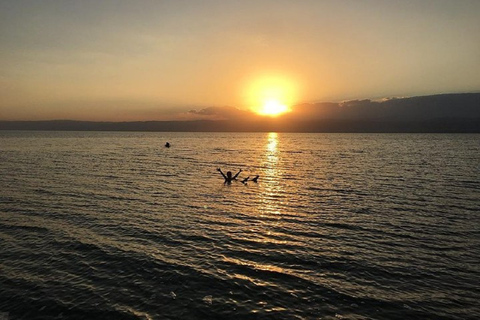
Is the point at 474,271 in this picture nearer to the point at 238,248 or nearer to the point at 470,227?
the point at 470,227

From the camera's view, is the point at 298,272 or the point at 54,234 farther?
the point at 54,234

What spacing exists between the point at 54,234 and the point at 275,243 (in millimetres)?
14893

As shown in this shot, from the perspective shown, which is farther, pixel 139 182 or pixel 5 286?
pixel 139 182

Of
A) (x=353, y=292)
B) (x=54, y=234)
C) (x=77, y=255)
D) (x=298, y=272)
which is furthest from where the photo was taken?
(x=54, y=234)

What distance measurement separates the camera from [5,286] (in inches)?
579

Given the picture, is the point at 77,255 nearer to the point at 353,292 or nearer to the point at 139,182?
the point at 353,292

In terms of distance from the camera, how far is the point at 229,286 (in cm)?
1497

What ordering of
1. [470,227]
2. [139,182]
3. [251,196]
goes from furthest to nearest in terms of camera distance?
[139,182] < [251,196] < [470,227]

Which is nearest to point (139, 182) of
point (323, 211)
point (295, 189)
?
point (295, 189)

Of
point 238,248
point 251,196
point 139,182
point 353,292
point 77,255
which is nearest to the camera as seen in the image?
point 353,292

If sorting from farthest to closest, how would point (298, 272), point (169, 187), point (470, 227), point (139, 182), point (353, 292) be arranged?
point (139, 182)
point (169, 187)
point (470, 227)
point (298, 272)
point (353, 292)

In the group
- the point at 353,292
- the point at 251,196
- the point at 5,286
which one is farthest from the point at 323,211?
the point at 5,286

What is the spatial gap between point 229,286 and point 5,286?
404 inches

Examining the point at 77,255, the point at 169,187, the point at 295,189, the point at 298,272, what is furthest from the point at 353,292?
the point at 169,187
